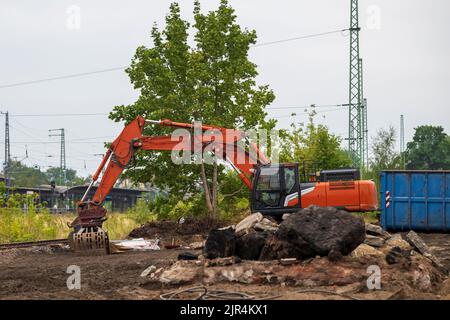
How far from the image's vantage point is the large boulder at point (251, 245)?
51.3ft

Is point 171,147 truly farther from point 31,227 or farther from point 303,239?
point 303,239

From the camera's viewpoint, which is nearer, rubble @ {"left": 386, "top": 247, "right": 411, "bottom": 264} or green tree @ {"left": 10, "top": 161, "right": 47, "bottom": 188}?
rubble @ {"left": 386, "top": 247, "right": 411, "bottom": 264}

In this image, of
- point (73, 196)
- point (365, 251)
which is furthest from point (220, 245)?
point (73, 196)

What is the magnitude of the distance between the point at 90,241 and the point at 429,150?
260 feet

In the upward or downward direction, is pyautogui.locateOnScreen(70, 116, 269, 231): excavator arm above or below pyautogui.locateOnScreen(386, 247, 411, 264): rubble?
above

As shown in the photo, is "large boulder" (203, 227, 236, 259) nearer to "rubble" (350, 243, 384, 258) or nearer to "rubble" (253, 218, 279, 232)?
"rubble" (253, 218, 279, 232)

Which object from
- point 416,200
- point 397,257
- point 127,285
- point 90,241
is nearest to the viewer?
point 127,285

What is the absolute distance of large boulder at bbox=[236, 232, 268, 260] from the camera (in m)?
15.6

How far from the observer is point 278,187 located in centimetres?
2317

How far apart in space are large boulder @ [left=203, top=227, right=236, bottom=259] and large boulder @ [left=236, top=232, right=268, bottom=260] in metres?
0.17

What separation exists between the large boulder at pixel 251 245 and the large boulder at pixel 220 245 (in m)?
0.17

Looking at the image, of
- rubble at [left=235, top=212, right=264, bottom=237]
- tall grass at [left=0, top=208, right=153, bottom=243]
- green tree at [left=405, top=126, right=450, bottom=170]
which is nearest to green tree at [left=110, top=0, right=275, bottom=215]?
tall grass at [left=0, top=208, right=153, bottom=243]

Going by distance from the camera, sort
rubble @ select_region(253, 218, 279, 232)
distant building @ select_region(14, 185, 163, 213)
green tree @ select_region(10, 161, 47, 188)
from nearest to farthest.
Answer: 1. rubble @ select_region(253, 218, 279, 232)
2. distant building @ select_region(14, 185, 163, 213)
3. green tree @ select_region(10, 161, 47, 188)
